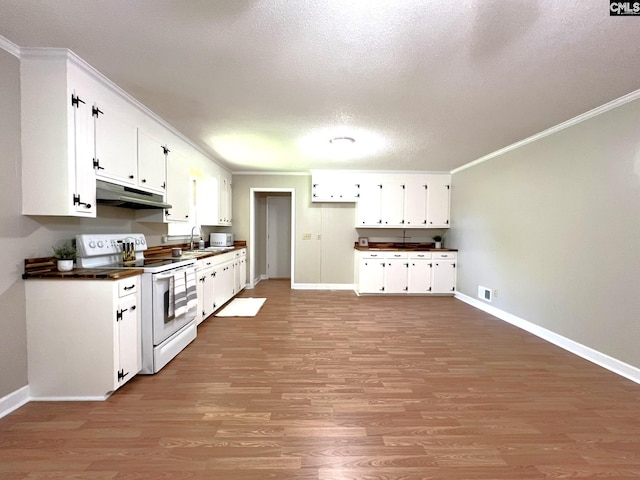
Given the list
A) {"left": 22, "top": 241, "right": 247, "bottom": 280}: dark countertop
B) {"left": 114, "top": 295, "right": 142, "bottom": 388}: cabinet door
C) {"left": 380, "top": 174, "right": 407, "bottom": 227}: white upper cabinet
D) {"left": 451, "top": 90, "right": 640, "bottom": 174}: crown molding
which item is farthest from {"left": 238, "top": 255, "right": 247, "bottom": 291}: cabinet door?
{"left": 451, "top": 90, "right": 640, "bottom": 174}: crown molding

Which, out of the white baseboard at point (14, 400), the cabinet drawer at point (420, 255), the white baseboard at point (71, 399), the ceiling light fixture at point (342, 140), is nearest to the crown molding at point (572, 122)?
the cabinet drawer at point (420, 255)

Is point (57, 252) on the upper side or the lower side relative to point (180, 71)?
lower

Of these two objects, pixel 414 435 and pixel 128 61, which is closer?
pixel 414 435

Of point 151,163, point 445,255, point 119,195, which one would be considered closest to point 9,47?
point 119,195

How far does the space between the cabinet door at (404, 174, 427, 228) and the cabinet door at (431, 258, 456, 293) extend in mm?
843

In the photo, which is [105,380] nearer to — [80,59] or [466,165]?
[80,59]

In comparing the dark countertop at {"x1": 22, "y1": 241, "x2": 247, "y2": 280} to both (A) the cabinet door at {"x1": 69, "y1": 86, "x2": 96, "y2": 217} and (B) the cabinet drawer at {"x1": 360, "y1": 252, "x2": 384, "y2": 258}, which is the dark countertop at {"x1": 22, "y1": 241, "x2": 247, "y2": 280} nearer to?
(A) the cabinet door at {"x1": 69, "y1": 86, "x2": 96, "y2": 217}

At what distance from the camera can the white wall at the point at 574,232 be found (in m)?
2.46

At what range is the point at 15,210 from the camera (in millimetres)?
1891

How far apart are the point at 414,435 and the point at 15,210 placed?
9.92ft

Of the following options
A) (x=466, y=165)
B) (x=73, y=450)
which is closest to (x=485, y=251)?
(x=466, y=165)

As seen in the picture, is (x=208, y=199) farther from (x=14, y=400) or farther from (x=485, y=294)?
(x=485, y=294)

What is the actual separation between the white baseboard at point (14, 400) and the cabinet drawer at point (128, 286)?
88 cm

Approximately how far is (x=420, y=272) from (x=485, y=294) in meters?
1.18
